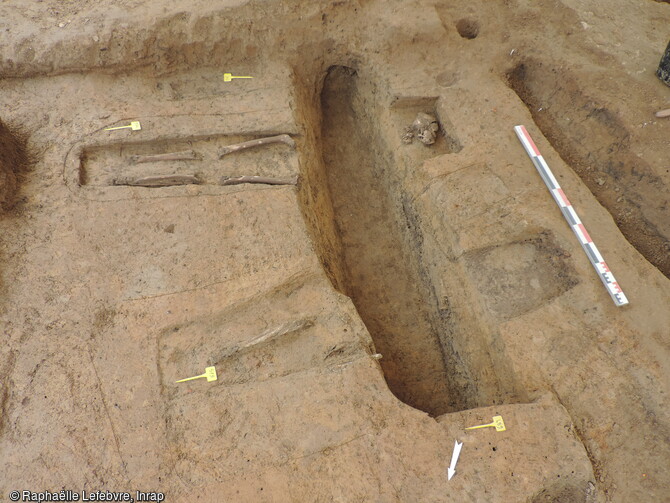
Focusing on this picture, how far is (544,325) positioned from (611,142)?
2201 mm

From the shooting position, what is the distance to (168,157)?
4648 millimetres

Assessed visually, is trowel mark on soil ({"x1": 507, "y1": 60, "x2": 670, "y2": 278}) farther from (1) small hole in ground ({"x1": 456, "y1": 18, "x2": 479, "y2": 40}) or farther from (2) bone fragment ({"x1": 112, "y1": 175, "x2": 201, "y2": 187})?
(2) bone fragment ({"x1": 112, "y1": 175, "x2": 201, "y2": 187})

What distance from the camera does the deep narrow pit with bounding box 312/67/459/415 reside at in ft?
14.6

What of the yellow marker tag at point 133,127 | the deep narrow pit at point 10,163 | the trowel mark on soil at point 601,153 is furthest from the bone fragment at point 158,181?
the trowel mark on soil at point 601,153

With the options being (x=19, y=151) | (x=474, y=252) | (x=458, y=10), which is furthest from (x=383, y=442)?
(x=458, y=10)

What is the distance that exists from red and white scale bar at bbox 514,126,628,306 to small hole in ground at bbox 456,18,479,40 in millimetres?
1579

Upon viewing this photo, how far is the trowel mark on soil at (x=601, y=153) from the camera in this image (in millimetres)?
Answer: 4316

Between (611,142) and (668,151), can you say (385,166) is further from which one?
(668,151)

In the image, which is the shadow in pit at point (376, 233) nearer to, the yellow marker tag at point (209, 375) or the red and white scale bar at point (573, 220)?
the red and white scale bar at point (573, 220)

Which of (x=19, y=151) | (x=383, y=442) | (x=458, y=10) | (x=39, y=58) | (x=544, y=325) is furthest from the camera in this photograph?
(x=458, y=10)

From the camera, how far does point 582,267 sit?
3816 millimetres

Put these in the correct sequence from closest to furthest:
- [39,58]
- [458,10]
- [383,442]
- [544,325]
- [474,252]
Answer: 1. [383,442]
2. [544,325]
3. [474,252]
4. [39,58]
5. [458,10]

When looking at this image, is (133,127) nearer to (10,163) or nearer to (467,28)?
(10,163)

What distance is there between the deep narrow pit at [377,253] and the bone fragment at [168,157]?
1604 mm
